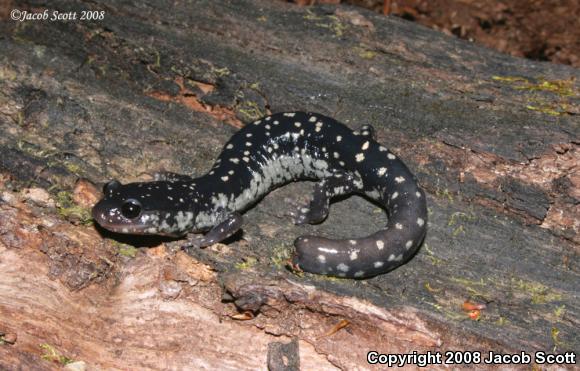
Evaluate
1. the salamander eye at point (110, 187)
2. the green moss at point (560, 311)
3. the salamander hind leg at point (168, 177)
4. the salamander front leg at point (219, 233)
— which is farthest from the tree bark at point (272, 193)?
the salamander eye at point (110, 187)

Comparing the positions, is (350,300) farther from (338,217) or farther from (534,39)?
(534,39)

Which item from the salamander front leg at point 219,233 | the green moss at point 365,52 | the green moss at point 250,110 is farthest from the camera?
the green moss at point 365,52

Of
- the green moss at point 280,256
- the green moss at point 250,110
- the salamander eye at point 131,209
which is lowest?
the green moss at point 280,256

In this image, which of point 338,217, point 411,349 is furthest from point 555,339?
point 338,217

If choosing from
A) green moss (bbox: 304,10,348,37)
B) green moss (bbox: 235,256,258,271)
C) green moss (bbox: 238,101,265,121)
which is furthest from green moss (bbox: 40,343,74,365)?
green moss (bbox: 304,10,348,37)

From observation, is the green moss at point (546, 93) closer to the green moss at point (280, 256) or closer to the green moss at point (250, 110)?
the green moss at point (250, 110)

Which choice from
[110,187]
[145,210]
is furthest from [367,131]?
[110,187]

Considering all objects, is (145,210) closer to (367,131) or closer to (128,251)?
(128,251)
